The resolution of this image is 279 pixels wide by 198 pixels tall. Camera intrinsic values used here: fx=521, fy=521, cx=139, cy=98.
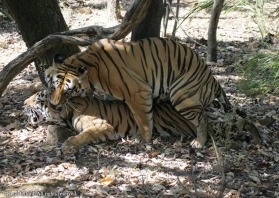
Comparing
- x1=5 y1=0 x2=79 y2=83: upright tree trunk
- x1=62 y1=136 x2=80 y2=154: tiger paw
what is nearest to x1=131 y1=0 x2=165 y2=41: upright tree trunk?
x1=5 y1=0 x2=79 y2=83: upright tree trunk

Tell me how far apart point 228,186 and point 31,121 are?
2266 millimetres

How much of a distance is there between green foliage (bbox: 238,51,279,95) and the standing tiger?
152 cm

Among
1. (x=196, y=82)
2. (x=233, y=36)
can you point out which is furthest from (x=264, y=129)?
(x=233, y=36)

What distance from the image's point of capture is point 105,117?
17.0 feet

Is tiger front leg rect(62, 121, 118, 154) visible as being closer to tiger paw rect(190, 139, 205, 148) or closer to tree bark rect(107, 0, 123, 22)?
tiger paw rect(190, 139, 205, 148)

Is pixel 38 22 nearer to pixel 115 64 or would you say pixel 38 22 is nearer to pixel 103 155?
pixel 115 64

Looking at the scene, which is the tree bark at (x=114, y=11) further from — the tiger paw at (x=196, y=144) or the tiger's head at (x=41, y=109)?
the tiger paw at (x=196, y=144)

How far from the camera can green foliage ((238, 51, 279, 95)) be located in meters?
6.53

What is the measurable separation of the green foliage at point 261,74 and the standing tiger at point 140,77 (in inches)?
59.8

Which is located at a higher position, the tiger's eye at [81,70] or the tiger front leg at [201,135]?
the tiger's eye at [81,70]

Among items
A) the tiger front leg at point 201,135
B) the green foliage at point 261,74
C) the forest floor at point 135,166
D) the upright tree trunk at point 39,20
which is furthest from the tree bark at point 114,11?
the tiger front leg at point 201,135

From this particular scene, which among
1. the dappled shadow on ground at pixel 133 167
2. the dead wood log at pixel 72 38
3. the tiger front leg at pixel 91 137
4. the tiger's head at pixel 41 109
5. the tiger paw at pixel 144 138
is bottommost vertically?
the dappled shadow on ground at pixel 133 167

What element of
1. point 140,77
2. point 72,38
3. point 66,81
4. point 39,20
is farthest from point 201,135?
point 39,20

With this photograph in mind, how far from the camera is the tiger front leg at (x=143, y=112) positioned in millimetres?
5004
